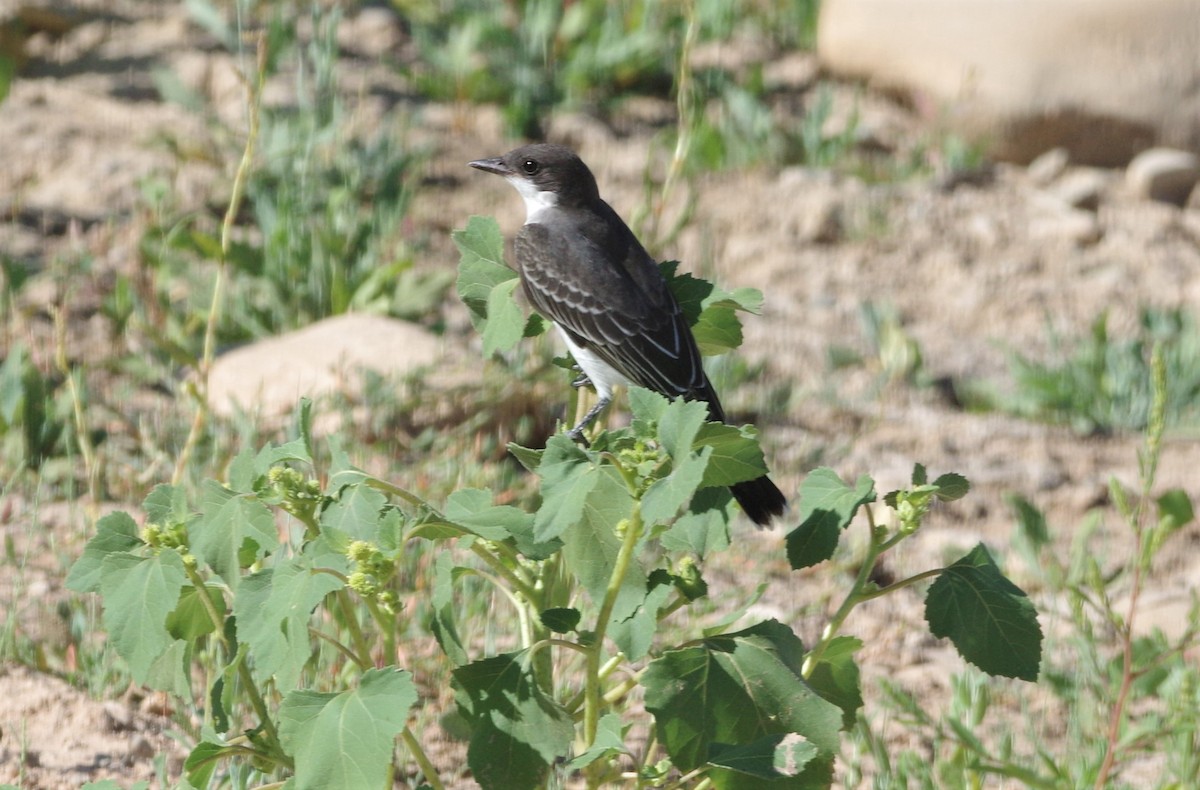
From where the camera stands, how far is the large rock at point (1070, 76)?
835 centimetres

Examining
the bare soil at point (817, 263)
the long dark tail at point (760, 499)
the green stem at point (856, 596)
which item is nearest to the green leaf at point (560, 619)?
the green stem at point (856, 596)

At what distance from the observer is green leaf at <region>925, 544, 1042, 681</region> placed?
282cm

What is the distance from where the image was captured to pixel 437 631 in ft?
9.66

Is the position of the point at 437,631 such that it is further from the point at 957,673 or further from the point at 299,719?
the point at 957,673

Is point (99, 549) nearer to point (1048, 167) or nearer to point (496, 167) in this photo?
point (496, 167)

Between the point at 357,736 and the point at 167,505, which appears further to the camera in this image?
the point at 167,505

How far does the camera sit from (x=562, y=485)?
8.60ft

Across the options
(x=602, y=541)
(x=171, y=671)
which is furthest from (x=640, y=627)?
(x=171, y=671)

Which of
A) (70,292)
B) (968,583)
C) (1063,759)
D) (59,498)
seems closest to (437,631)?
(968,583)

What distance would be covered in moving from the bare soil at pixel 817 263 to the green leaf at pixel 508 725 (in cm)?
182

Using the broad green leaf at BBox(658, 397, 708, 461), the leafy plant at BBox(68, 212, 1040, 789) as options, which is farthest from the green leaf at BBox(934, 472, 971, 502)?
the broad green leaf at BBox(658, 397, 708, 461)

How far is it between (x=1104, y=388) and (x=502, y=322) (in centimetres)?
381

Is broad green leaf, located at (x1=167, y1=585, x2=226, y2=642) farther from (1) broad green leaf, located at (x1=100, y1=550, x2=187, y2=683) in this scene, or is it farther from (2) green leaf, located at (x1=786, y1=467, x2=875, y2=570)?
(2) green leaf, located at (x1=786, y1=467, x2=875, y2=570)

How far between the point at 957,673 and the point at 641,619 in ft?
6.36
